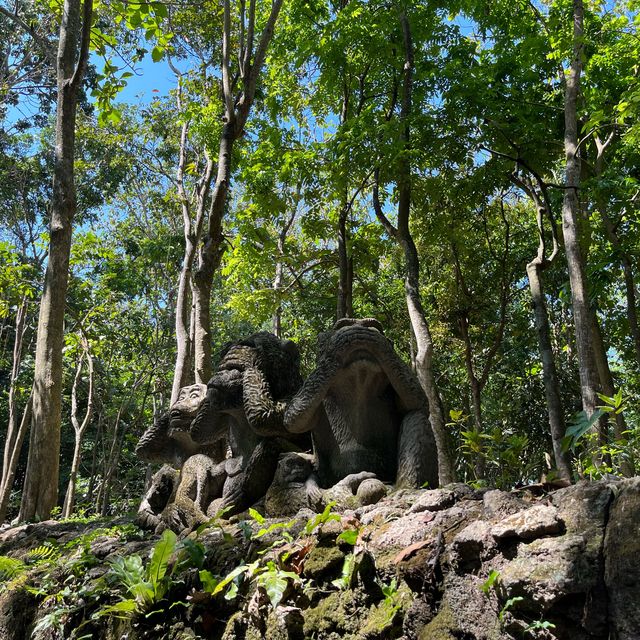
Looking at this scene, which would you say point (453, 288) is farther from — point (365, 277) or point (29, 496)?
point (29, 496)

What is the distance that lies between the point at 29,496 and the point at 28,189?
50.9ft

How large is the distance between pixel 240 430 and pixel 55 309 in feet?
10.8

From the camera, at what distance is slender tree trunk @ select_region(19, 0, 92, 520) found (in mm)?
7023

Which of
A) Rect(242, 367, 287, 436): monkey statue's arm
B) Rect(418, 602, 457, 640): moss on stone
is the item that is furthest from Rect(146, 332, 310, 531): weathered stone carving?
Rect(418, 602, 457, 640): moss on stone

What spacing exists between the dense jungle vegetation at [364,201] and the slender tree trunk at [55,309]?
26 millimetres

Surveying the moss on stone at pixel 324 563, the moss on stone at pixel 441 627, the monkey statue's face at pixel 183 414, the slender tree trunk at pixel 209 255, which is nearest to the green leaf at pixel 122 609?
the moss on stone at pixel 324 563

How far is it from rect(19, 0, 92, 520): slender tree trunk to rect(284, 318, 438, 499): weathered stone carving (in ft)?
12.2

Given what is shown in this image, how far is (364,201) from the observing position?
17688 millimetres

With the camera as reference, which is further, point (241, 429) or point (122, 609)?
point (241, 429)

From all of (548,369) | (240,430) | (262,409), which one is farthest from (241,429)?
(548,369)

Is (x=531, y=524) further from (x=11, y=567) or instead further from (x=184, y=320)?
(x=184, y=320)

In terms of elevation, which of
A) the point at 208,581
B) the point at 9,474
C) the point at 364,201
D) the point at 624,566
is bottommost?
the point at 208,581

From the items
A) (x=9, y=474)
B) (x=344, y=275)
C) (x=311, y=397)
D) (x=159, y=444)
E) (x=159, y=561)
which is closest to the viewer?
(x=159, y=561)

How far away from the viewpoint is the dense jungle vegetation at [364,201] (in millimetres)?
8180
